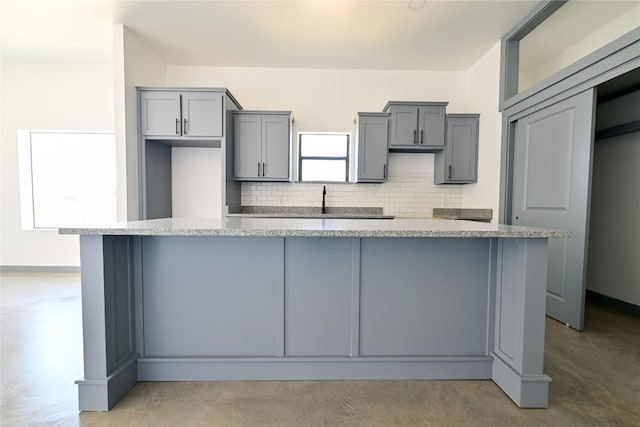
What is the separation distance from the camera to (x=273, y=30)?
341cm

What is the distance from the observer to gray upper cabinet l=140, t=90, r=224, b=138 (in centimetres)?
358

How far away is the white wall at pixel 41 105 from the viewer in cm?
432

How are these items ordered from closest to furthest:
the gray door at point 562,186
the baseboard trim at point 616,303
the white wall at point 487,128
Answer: the gray door at point 562,186 → the baseboard trim at point 616,303 → the white wall at point 487,128

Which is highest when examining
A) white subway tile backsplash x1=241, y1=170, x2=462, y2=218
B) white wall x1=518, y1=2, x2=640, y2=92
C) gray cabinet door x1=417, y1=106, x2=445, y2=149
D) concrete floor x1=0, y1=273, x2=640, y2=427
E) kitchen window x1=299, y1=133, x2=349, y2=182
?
white wall x1=518, y1=2, x2=640, y2=92

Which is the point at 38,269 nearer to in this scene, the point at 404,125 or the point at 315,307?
the point at 315,307

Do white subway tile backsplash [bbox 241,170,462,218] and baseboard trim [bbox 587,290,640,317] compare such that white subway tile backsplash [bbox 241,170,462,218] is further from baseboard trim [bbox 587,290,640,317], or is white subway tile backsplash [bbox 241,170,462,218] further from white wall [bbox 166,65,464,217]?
baseboard trim [bbox 587,290,640,317]

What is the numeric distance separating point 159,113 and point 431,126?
11.5 ft

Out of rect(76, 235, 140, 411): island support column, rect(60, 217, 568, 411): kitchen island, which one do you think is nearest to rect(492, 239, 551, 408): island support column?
rect(60, 217, 568, 411): kitchen island

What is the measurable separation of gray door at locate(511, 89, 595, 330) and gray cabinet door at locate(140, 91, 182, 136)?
159 inches

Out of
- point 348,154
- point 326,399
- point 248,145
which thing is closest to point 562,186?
point 348,154

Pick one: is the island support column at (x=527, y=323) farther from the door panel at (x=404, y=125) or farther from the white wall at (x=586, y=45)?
the white wall at (x=586, y=45)

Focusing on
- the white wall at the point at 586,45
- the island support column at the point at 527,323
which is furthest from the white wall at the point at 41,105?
the white wall at the point at 586,45

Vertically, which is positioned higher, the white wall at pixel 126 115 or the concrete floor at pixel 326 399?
the white wall at pixel 126 115

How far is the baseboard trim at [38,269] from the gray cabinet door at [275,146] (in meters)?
3.40
